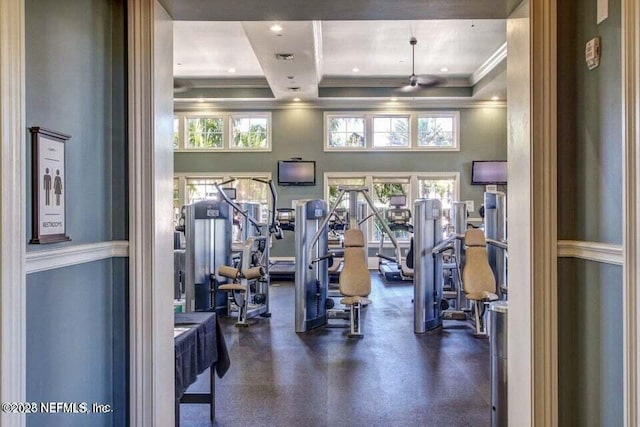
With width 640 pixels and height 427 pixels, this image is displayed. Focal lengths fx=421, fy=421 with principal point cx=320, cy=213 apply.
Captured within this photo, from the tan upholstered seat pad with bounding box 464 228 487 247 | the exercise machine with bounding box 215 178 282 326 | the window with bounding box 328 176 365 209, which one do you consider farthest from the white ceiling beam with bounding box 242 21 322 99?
the tan upholstered seat pad with bounding box 464 228 487 247

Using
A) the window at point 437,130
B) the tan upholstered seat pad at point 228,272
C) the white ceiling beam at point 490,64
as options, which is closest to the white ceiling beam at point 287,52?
the window at point 437,130

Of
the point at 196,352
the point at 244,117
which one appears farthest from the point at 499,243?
the point at 244,117

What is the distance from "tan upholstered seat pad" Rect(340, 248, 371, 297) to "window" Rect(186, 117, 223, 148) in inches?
254

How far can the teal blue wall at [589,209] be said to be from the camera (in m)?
1.62

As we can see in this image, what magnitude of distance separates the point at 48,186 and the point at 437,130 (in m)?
10.0

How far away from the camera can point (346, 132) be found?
34.4 feet

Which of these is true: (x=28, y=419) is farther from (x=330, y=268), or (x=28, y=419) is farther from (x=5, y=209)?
(x=330, y=268)

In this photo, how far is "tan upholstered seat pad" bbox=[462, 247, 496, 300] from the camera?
15.9 ft

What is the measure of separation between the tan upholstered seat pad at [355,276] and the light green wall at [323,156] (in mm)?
5370

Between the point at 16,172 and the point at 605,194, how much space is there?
209 cm

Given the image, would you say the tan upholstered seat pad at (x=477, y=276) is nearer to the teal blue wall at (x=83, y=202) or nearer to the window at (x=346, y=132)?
the teal blue wall at (x=83, y=202)

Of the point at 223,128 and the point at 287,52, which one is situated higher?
the point at 287,52

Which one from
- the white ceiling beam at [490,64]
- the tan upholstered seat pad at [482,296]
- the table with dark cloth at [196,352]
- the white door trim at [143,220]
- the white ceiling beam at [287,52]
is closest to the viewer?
the white door trim at [143,220]

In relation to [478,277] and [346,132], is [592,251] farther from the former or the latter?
[346,132]
